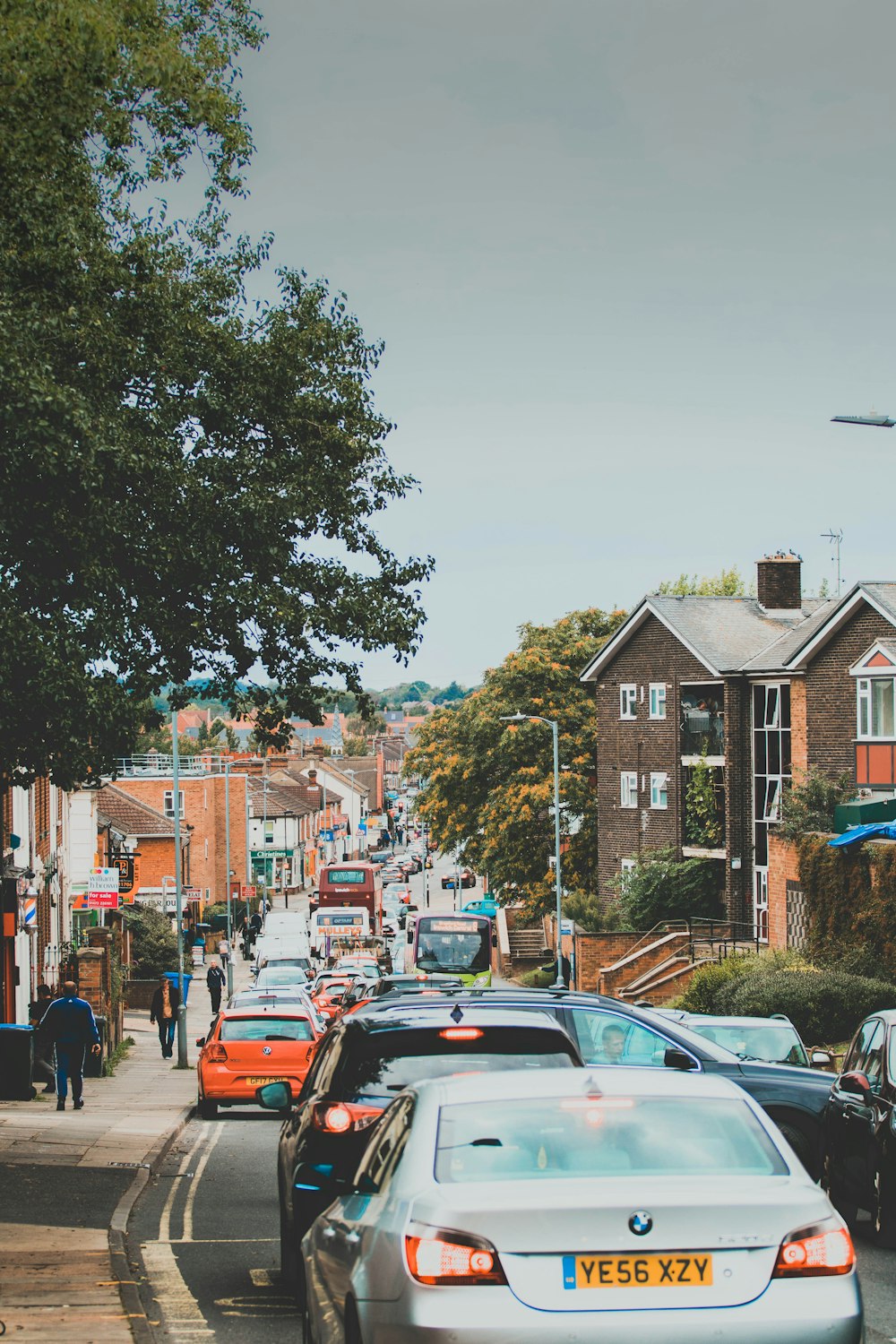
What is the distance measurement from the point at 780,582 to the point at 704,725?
580 cm

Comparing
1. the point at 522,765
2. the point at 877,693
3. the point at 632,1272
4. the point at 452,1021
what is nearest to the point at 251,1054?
the point at 452,1021

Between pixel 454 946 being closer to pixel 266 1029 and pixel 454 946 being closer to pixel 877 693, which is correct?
pixel 877 693

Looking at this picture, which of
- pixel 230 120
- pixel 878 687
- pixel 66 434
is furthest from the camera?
pixel 878 687

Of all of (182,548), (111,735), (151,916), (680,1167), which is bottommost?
(151,916)

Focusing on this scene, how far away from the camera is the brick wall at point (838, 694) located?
43625mm

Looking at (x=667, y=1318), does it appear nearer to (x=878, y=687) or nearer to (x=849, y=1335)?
(x=849, y=1335)

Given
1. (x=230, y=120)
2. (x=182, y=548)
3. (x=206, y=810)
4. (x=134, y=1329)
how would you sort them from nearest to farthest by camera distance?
(x=134, y=1329) < (x=182, y=548) < (x=230, y=120) < (x=206, y=810)

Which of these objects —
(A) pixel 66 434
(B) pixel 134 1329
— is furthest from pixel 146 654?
(B) pixel 134 1329

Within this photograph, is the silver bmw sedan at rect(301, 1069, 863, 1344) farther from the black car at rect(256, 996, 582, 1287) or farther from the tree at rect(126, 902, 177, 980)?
the tree at rect(126, 902, 177, 980)

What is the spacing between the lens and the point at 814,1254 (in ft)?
17.1

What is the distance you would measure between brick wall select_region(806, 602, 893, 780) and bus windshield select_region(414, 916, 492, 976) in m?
12.2

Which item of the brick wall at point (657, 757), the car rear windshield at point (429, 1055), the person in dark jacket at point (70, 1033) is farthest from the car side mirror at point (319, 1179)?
the brick wall at point (657, 757)

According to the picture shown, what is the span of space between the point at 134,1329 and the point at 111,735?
769 centimetres

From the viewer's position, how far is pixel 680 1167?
552 cm
